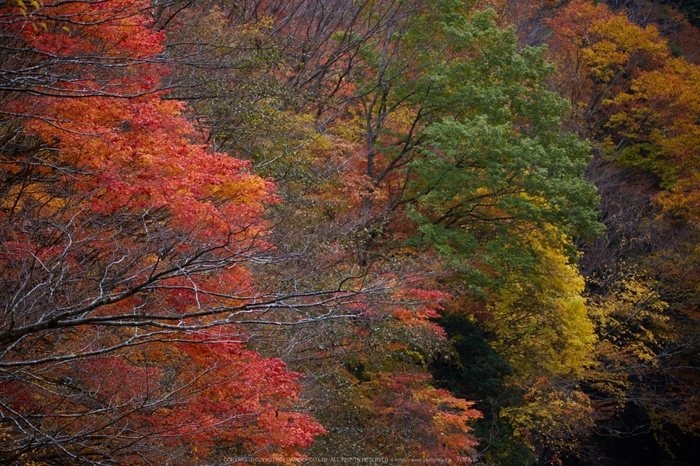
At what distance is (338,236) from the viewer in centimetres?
1256

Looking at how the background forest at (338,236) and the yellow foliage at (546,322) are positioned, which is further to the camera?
the yellow foliage at (546,322)

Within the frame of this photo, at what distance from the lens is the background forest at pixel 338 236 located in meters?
5.52

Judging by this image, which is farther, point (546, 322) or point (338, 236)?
point (546, 322)

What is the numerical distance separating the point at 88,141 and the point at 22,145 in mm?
1243

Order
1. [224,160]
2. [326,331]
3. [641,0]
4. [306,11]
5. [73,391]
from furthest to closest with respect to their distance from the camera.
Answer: [641,0] < [306,11] < [326,331] < [224,160] < [73,391]

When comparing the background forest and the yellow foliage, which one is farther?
the yellow foliage

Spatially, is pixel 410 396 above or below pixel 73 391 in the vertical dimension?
below

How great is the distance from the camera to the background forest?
5.52 metres

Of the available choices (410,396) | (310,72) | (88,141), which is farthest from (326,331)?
(310,72)

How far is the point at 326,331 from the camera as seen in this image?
10.5 metres

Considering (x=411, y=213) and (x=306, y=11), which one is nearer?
(x=411, y=213)

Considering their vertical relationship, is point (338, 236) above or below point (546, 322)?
above

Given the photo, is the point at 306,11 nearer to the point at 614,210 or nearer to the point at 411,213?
the point at 411,213

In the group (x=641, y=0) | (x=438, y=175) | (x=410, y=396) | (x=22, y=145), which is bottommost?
(x=410, y=396)
